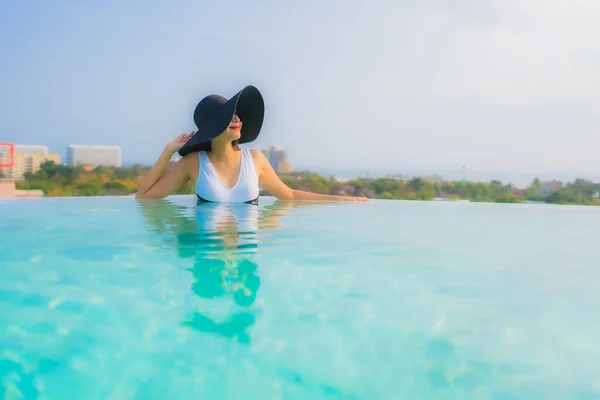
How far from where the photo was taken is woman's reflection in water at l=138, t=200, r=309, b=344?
1984 millimetres

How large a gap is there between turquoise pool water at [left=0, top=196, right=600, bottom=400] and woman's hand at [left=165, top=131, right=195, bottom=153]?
2355mm

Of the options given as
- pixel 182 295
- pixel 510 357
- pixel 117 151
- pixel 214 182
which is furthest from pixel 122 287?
pixel 117 151

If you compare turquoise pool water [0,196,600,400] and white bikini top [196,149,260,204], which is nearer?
turquoise pool water [0,196,600,400]

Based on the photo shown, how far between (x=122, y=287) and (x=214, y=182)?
3387 millimetres

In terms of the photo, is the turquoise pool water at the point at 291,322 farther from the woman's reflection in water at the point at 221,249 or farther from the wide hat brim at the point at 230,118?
the wide hat brim at the point at 230,118

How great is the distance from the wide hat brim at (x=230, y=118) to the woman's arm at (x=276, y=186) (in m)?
0.24

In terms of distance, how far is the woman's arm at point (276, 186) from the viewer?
594 centimetres

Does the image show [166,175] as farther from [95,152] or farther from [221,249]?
[95,152]

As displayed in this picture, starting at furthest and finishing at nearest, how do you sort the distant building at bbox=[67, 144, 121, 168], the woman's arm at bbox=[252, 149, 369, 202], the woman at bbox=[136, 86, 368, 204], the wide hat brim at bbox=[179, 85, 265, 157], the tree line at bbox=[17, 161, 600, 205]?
the distant building at bbox=[67, 144, 121, 168] < the tree line at bbox=[17, 161, 600, 205] < the woman's arm at bbox=[252, 149, 369, 202] < the woman at bbox=[136, 86, 368, 204] < the wide hat brim at bbox=[179, 85, 265, 157]

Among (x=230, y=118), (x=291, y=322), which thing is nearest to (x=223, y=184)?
(x=230, y=118)

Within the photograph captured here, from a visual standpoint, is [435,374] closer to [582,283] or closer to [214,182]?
[582,283]

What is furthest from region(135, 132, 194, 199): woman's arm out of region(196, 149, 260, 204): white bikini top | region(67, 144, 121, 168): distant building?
region(67, 144, 121, 168): distant building

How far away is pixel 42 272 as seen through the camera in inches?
100

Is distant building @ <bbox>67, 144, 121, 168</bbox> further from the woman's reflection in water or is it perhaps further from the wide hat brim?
the woman's reflection in water
